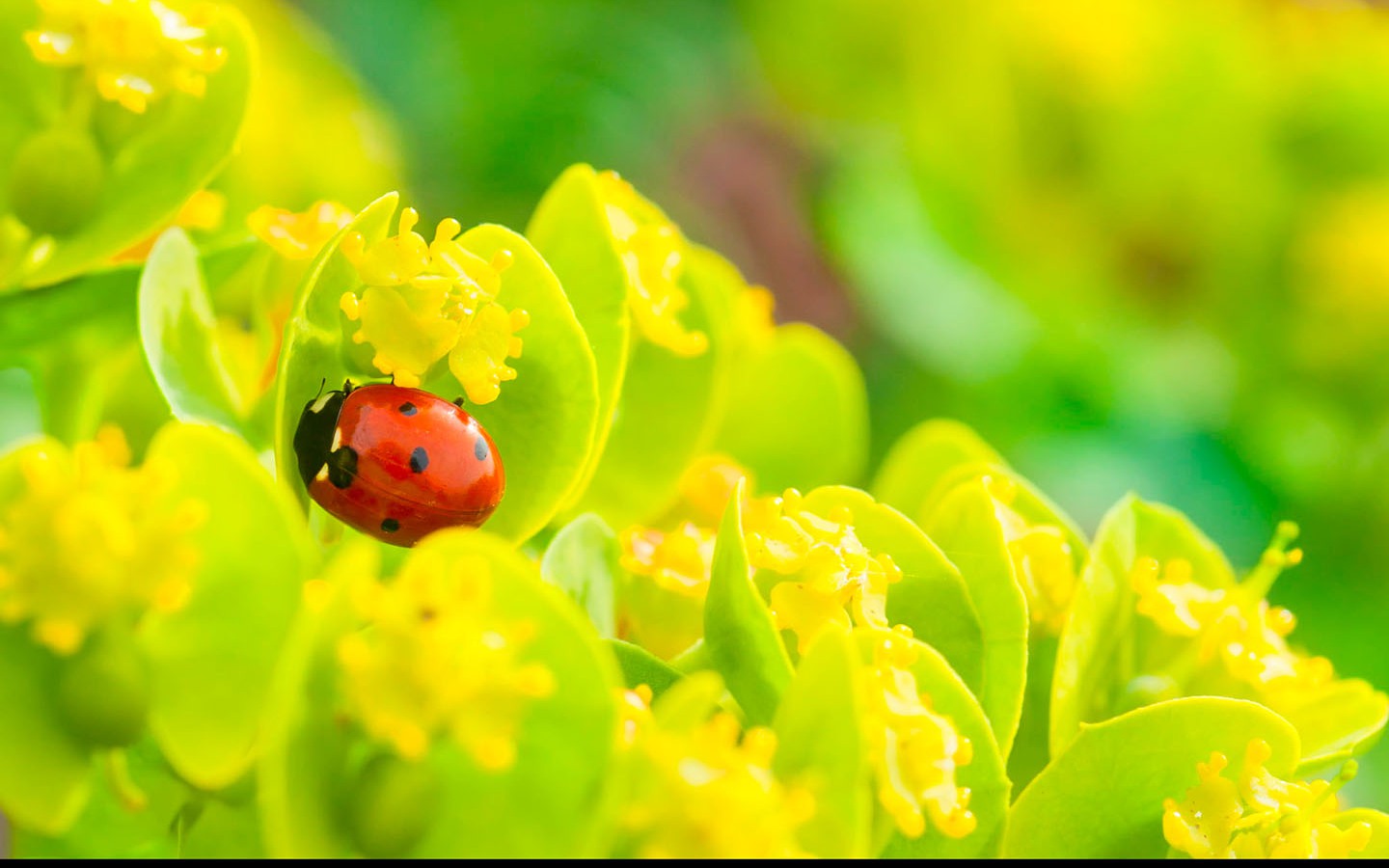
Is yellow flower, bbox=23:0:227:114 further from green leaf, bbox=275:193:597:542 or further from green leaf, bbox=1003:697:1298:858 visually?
green leaf, bbox=1003:697:1298:858

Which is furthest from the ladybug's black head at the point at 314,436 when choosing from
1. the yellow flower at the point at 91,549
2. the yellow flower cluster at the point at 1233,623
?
the yellow flower cluster at the point at 1233,623

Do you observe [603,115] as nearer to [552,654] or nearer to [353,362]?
[353,362]

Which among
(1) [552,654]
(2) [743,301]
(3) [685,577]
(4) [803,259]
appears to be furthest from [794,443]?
(4) [803,259]

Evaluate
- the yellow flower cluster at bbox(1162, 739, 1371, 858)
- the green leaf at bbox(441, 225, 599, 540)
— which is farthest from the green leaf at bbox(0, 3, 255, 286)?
the yellow flower cluster at bbox(1162, 739, 1371, 858)

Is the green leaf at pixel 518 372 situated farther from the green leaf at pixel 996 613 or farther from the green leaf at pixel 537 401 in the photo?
the green leaf at pixel 996 613

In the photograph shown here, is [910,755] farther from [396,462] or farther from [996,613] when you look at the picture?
[396,462]

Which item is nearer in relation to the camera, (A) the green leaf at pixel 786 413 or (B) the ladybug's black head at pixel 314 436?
(B) the ladybug's black head at pixel 314 436

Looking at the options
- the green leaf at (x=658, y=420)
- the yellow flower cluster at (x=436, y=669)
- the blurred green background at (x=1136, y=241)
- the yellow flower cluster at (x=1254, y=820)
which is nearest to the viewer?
the yellow flower cluster at (x=436, y=669)
